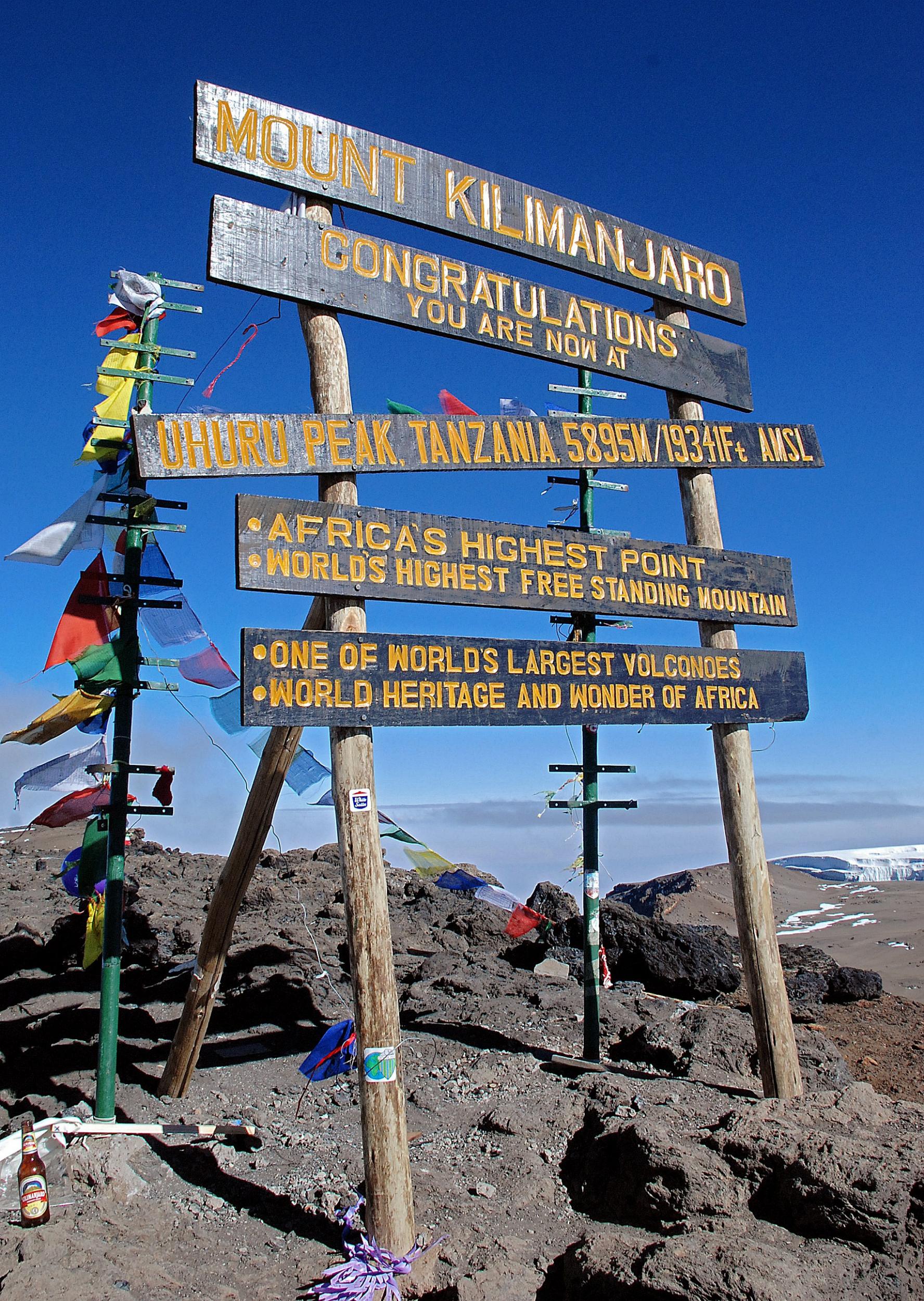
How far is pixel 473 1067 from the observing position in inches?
292

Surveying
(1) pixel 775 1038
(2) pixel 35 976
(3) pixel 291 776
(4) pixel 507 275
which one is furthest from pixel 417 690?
(2) pixel 35 976

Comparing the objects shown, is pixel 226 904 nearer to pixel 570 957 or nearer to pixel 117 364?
pixel 117 364

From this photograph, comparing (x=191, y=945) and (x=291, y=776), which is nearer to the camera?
(x=291, y=776)

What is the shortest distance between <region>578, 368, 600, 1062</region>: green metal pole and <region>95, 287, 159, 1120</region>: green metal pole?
144 inches

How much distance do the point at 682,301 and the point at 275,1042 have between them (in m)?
7.28

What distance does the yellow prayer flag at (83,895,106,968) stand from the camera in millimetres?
6699

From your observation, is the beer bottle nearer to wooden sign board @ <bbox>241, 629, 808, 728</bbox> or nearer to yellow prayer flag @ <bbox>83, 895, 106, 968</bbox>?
yellow prayer flag @ <bbox>83, 895, 106, 968</bbox>

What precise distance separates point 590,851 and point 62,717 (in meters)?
4.65

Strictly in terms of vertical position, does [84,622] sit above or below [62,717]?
above

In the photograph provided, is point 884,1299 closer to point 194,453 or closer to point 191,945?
point 194,453

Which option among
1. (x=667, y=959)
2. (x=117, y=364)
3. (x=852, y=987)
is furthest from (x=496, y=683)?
(x=852, y=987)

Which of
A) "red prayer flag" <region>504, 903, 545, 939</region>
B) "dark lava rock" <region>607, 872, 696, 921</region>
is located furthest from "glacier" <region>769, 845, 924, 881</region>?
"red prayer flag" <region>504, 903, 545, 939</region>

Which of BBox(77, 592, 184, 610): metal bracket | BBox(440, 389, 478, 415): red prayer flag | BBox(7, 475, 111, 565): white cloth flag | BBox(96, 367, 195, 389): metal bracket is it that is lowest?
BBox(77, 592, 184, 610): metal bracket

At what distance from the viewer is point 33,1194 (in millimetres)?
4672
